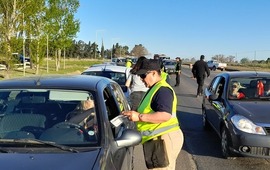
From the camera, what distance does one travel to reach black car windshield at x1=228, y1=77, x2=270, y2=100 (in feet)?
22.9

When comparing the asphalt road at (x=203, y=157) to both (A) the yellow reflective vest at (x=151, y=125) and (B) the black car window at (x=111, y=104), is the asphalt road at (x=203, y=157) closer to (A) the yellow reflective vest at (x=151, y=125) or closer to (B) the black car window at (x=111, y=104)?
(B) the black car window at (x=111, y=104)

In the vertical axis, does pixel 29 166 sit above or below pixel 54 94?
below

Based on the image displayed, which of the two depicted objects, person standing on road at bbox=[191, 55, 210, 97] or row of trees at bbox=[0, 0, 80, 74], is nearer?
person standing on road at bbox=[191, 55, 210, 97]

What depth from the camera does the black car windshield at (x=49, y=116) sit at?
3230 millimetres

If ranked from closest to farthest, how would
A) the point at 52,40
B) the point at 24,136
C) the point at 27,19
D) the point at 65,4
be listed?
1. the point at 24,136
2. the point at 27,19
3. the point at 52,40
4. the point at 65,4

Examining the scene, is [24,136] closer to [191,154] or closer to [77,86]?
[77,86]

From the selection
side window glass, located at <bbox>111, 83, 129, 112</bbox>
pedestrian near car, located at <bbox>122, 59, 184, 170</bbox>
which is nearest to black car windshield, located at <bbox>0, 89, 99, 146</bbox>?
pedestrian near car, located at <bbox>122, 59, 184, 170</bbox>

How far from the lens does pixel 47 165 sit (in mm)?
2602

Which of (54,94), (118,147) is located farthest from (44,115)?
(118,147)

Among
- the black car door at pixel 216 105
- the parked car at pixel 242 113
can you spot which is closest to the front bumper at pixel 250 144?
the parked car at pixel 242 113

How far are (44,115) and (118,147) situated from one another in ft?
2.85

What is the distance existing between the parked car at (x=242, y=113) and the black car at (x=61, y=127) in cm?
232

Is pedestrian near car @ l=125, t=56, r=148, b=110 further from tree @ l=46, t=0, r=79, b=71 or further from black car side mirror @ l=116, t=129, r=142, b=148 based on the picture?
tree @ l=46, t=0, r=79, b=71

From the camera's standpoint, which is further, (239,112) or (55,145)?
(239,112)
